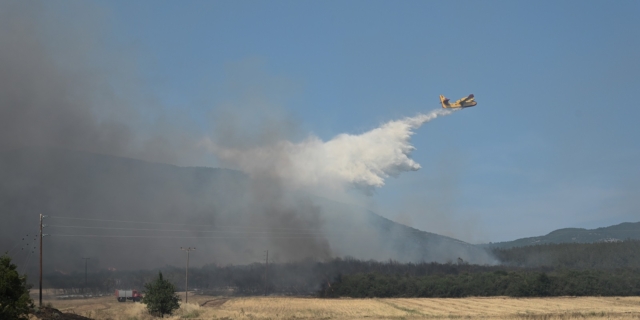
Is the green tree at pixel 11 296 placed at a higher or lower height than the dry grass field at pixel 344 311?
higher

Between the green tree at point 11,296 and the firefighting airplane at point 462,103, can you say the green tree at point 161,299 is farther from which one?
the firefighting airplane at point 462,103

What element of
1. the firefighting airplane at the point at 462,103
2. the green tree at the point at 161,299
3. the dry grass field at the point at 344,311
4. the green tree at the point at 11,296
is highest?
the firefighting airplane at the point at 462,103

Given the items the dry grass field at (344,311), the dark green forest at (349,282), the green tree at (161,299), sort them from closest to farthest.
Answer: the dry grass field at (344,311)
the green tree at (161,299)
the dark green forest at (349,282)

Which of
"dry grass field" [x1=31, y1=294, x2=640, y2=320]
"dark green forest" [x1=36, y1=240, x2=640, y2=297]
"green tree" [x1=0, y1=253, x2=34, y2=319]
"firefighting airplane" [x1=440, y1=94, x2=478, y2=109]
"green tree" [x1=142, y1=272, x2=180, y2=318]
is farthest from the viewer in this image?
"dark green forest" [x1=36, y1=240, x2=640, y2=297]

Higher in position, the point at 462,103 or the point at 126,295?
the point at 462,103

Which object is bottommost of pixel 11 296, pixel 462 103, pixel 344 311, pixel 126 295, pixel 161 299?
pixel 344 311

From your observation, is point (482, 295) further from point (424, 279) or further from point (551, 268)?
point (551, 268)

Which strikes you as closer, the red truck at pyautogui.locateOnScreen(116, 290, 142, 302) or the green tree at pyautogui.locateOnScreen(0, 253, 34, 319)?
the green tree at pyautogui.locateOnScreen(0, 253, 34, 319)

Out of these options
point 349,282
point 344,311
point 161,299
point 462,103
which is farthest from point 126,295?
point 462,103

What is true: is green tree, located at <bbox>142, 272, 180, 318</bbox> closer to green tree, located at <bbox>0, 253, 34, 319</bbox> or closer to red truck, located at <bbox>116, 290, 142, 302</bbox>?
red truck, located at <bbox>116, 290, 142, 302</bbox>

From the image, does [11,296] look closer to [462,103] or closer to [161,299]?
[161,299]

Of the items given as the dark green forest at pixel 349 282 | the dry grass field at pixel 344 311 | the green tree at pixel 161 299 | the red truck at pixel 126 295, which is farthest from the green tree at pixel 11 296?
the dark green forest at pixel 349 282

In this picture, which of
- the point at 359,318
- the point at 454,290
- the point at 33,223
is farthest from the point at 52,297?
the point at 33,223

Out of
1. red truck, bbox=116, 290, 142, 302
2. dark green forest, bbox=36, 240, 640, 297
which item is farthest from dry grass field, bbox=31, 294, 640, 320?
dark green forest, bbox=36, 240, 640, 297
